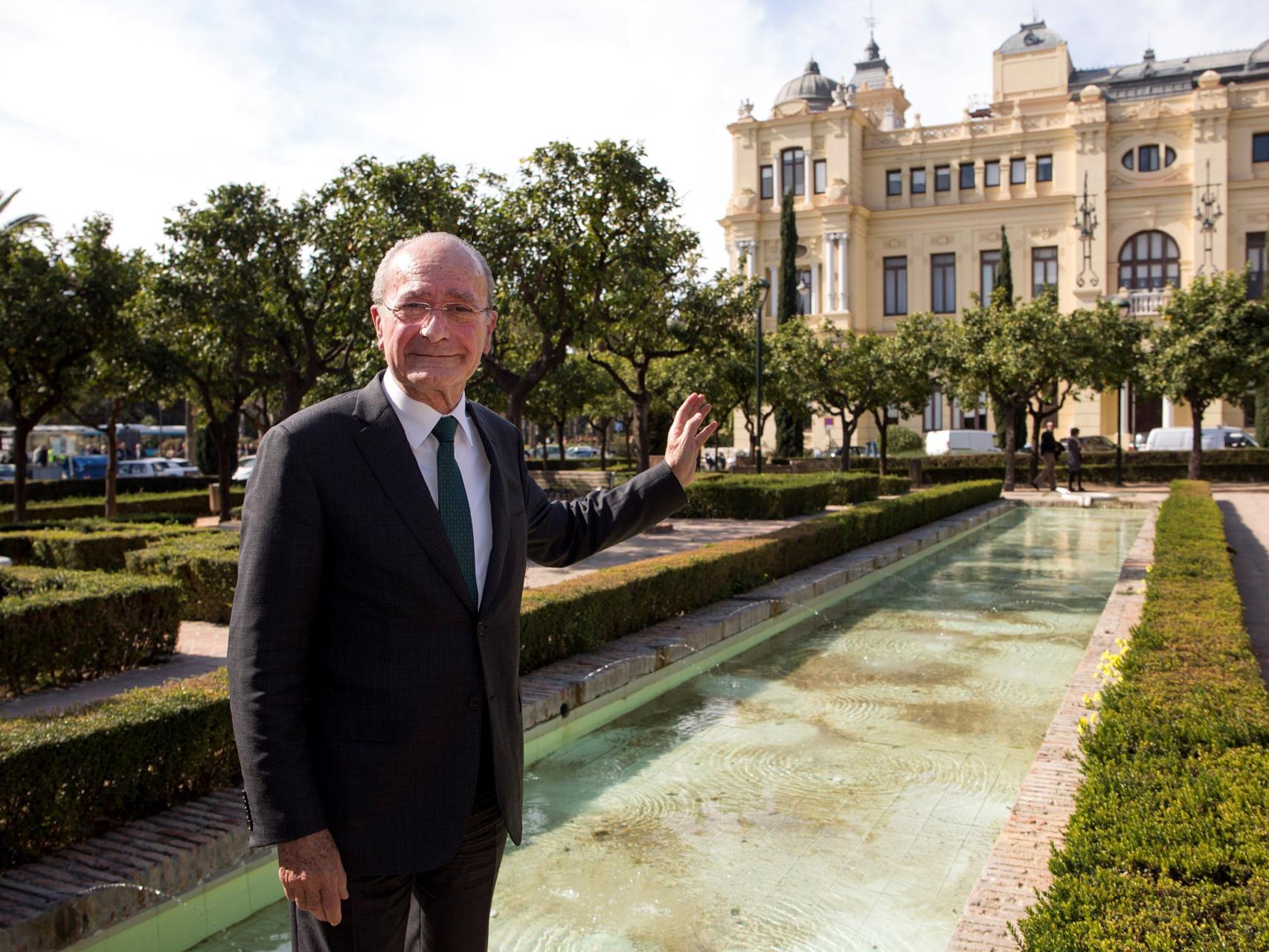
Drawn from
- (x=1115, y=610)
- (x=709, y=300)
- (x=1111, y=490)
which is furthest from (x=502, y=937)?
(x=1111, y=490)

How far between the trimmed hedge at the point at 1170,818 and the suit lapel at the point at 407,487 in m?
1.49

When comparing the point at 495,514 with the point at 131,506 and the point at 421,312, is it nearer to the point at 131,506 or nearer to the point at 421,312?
the point at 421,312

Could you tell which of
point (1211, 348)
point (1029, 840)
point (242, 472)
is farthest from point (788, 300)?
point (1029, 840)

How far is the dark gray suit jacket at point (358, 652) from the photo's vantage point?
172 cm

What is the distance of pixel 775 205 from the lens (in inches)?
1804

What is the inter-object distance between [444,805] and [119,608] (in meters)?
5.82

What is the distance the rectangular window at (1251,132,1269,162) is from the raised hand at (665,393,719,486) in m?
46.0

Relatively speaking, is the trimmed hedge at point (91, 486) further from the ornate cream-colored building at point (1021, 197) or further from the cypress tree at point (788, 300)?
the ornate cream-colored building at point (1021, 197)

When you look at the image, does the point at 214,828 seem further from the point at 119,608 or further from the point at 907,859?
the point at 119,608

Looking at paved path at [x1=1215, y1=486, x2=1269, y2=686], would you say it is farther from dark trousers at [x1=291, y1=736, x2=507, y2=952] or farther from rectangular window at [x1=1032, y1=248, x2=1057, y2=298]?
rectangular window at [x1=1032, y1=248, x2=1057, y2=298]

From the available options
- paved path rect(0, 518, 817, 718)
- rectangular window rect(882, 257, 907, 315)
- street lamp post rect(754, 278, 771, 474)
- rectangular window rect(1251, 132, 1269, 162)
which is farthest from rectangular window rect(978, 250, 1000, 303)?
paved path rect(0, 518, 817, 718)

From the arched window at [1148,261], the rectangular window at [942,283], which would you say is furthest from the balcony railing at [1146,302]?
the rectangular window at [942,283]

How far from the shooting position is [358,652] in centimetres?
181

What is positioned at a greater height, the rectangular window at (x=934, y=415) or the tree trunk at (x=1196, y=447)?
the rectangular window at (x=934, y=415)
